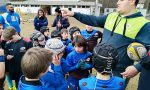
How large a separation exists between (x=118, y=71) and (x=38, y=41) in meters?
2.82

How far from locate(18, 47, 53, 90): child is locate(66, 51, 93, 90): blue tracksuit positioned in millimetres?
2218

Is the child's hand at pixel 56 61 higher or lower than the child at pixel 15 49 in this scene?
higher

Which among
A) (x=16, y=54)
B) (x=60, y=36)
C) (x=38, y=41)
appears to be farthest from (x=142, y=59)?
(x=60, y=36)

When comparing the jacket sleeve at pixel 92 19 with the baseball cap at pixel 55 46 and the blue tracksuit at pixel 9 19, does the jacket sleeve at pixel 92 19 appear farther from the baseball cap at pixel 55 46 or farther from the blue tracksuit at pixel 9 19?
the blue tracksuit at pixel 9 19

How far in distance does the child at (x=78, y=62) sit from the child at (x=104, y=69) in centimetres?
211

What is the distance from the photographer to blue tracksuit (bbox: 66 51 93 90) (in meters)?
5.39

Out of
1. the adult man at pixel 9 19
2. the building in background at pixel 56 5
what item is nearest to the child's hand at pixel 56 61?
the adult man at pixel 9 19

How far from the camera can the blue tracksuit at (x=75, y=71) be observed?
5.39 m

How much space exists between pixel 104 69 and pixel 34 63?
2.50 ft

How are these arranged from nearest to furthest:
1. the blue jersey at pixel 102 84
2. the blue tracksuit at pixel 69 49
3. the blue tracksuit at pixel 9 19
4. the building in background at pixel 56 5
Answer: the blue jersey at pixel 102 84 → the blue tracksuit at pixel 69 49 → the blue tracksuit at pixel 9 19 → the building in background at pixel 56 5

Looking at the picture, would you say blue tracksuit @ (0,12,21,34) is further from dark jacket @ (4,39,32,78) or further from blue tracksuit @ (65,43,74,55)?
dark jacket @ (4,39,32,78)

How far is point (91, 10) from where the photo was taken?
→ 67.7m

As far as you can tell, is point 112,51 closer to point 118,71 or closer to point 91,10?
point 118,71

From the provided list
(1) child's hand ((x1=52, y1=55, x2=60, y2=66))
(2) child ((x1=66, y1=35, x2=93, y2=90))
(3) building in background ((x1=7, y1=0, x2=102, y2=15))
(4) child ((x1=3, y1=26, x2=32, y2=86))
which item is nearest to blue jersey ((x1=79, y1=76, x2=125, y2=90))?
(1) child's hand ((x1=52, y1=55, x2=60, y2=66))
